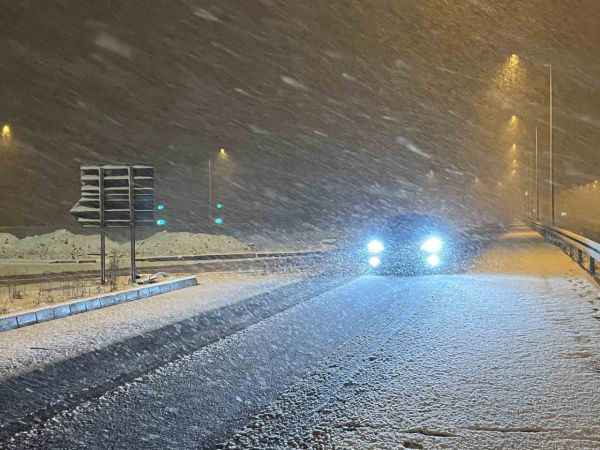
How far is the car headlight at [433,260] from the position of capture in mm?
19909

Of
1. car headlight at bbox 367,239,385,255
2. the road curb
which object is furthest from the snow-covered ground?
car headlight at bbox 367,239,385,255

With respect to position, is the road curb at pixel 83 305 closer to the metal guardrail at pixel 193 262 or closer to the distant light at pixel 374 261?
the metal guardrail at pixel 193 262

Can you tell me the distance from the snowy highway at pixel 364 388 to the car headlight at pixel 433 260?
28.0 ft

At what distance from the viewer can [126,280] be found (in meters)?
16.6

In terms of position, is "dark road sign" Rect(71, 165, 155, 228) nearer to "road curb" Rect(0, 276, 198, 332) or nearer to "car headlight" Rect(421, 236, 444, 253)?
"road curb" Rect(0, 276, 198, 332)

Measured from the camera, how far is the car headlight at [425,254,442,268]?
19.9m

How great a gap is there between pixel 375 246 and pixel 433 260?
2.14 metres

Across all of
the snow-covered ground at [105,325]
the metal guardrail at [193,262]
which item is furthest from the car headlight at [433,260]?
the snow-covered ground at [105,325]

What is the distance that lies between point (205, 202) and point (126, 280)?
7429 cm

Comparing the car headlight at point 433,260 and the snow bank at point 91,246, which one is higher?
the snow bank at point 91,246

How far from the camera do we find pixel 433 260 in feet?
69.6

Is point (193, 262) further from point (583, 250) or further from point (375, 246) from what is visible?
point (583, 250)

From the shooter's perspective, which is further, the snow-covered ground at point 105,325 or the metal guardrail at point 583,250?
the metal guardrail at point 583,250

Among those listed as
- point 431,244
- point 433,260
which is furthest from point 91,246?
point 433,260
